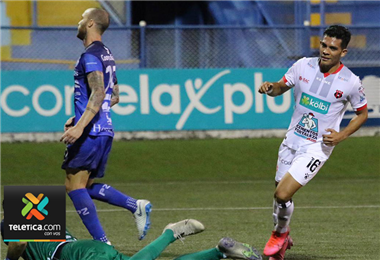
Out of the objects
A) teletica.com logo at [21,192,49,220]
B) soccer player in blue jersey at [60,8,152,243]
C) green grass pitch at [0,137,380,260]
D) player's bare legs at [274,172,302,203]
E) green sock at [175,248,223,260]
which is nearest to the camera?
teletica.com logo at [21,192,49,220]

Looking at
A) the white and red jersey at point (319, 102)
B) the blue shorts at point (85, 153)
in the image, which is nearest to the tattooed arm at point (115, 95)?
the blue shorts at point (85, 153)

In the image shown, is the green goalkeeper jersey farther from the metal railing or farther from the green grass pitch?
the metal railing

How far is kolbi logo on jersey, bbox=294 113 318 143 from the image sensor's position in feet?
25.9

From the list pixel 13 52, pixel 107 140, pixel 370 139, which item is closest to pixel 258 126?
pixel 370 139

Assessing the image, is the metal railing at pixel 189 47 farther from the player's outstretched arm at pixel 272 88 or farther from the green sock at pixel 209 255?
the green sock at pixel 209 255

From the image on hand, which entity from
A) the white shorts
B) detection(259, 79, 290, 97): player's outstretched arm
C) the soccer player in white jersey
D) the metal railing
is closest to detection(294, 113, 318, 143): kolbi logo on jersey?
the soccer player in white jersey

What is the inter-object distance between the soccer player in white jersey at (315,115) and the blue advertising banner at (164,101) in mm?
9836

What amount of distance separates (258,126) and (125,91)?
2.82 meters

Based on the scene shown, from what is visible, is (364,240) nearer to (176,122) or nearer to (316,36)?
(176,122)

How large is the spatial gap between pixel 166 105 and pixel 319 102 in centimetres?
1006

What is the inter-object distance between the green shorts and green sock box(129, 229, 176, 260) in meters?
0.10

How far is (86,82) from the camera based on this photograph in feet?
24.8

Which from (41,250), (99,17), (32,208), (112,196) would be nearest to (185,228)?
(41,250)

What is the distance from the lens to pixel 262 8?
75.8 feet
